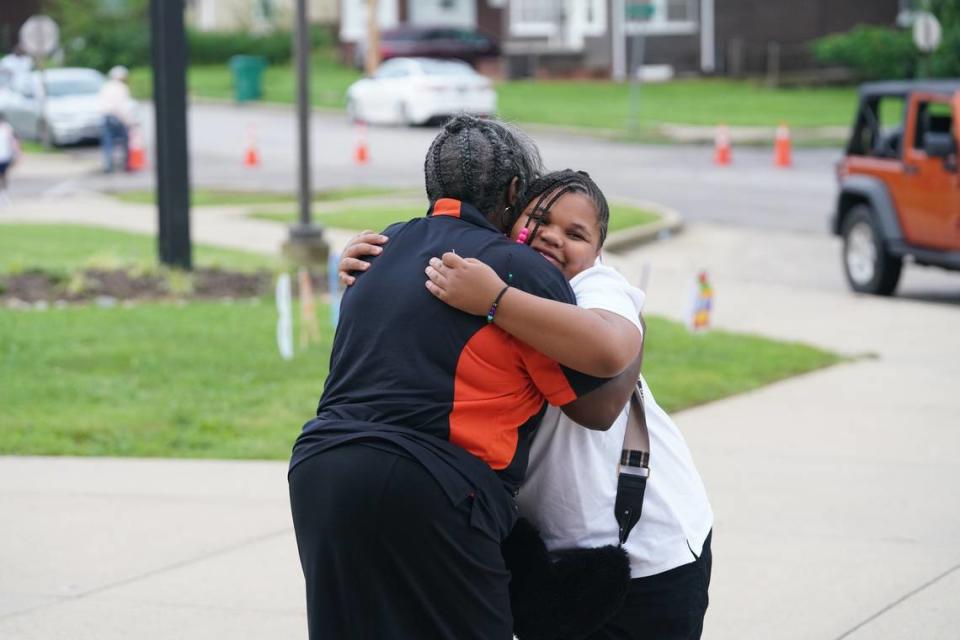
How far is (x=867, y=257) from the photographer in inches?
541

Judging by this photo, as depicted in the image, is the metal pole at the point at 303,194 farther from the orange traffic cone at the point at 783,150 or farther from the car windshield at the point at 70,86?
the car windshield at the point at 70,86

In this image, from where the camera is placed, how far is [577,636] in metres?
3.45

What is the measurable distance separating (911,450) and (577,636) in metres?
4.64

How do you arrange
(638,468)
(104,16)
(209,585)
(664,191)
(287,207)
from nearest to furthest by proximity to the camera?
(638,468)
(209,585)
(287,207)
(664,191)
(104,16)

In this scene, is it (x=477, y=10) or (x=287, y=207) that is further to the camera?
(x=477, y=10)

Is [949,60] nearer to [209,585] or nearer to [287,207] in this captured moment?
[287,207]

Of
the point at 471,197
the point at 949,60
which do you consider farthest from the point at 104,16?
the point at 471,197

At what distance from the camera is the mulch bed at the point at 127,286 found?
1203 cm

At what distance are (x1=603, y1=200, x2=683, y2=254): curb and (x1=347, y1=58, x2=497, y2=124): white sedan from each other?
15108 mm

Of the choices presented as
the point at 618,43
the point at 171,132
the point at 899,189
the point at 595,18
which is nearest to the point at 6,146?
the point at 171,132

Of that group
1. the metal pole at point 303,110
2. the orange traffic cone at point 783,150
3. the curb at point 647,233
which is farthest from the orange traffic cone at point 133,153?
the metal pole at point 303,110

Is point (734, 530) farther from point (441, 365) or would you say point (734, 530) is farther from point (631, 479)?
point (441, 365)

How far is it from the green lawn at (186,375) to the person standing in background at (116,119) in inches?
656

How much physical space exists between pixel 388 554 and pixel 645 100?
37.6 m
